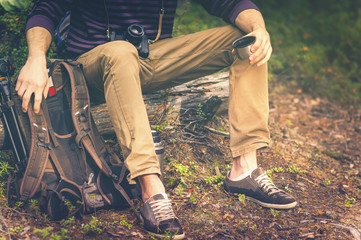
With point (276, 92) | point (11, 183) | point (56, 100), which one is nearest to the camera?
point (11, 183)

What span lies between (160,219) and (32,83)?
126 cm

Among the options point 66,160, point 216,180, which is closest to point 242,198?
point 216,180

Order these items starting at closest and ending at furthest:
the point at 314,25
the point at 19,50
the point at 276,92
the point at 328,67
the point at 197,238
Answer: the point at 197,238
the point at 19,50
the point at 276,92
the point at 328,67
the point at 314,25

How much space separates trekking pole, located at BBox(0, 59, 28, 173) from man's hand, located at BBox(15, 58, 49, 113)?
166 mm

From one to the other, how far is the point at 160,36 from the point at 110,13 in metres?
0.51

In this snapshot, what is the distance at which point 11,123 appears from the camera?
91.7 inches

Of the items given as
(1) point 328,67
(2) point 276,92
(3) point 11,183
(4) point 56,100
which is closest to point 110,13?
(4) point 56,100

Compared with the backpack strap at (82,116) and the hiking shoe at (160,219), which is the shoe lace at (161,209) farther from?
the backpack strap at (82,116)

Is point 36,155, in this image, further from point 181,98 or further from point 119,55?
point 181,98

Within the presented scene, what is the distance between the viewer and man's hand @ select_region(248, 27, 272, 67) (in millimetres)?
2408

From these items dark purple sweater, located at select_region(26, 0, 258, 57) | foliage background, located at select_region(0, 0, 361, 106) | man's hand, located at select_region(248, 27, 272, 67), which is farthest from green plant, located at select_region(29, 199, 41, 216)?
foliage background, located at select_region(0, 0, 361, 106)

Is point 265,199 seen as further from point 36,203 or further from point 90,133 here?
point 36,203

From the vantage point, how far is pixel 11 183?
2365mm

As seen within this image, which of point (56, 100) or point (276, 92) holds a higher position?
point (56, 100)
